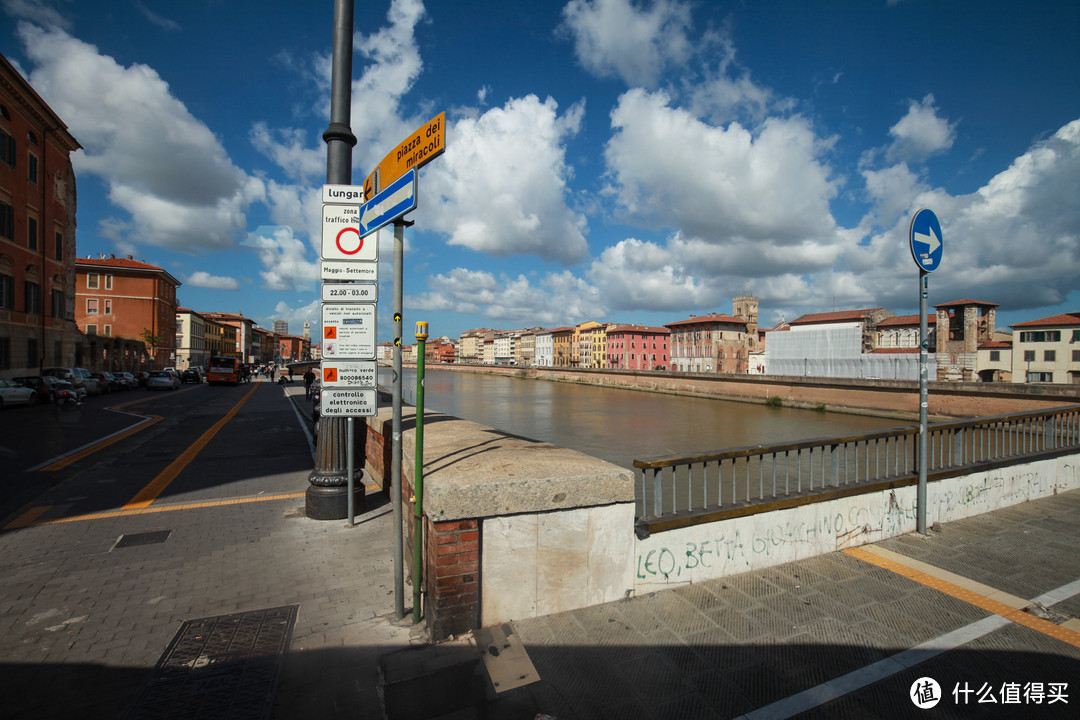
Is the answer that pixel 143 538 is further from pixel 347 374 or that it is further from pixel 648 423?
pixel 648 423

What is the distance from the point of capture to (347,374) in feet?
14.8

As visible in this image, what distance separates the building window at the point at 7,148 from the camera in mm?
24875

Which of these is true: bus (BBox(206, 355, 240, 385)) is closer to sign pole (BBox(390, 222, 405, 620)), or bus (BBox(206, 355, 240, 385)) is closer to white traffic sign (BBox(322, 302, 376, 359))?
white traffic sign (BBox(322, 302, 376, 359))

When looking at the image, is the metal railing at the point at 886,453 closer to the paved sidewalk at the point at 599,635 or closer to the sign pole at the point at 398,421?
the paved sidewalk at the point at 599,635

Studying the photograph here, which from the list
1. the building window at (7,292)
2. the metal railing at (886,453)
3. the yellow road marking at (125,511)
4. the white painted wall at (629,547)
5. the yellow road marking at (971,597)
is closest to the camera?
the white painted wall at (629,547)

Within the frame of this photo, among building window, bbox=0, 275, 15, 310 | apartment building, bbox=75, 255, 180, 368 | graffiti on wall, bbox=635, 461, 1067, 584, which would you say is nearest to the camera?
graffiti on wall, bbox=635, 461, 1067, 584

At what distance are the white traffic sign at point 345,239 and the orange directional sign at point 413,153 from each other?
107cm

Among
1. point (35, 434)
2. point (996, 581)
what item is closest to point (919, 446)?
point (996, 581)

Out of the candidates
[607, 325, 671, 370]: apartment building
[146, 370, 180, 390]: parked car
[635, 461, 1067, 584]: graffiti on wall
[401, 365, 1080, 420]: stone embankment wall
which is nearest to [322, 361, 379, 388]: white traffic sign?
[635, 461, 1067, 584]: graffiti on wall

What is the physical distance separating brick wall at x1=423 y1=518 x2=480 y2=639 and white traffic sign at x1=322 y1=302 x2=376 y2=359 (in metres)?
2.15

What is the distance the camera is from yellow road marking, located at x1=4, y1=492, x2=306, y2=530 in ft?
17.1

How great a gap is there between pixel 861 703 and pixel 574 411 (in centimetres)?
3459

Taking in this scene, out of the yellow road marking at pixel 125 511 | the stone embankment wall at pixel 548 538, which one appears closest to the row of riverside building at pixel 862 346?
the yellow road marking at pixel 125 511

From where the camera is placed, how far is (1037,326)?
5075 centimetres
